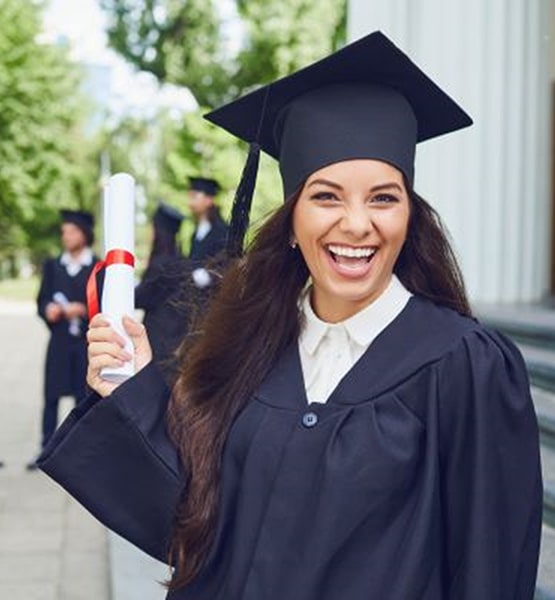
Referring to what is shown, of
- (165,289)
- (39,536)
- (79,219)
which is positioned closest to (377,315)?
(165,289)

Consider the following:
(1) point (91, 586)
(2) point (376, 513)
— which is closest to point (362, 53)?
(2) point (376, 513)

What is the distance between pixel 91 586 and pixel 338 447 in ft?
9.78

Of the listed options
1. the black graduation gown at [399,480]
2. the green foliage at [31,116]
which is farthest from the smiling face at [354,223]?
the green foliage at [31,116]

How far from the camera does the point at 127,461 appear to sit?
5.72 ft

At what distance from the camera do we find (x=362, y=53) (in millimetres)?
1703

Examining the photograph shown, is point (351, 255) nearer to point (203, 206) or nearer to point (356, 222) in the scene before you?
point (356, 222)

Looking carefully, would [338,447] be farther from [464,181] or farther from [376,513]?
[464,181]

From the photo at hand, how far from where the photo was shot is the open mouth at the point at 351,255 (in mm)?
1591

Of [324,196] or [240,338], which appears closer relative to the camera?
[324,196]

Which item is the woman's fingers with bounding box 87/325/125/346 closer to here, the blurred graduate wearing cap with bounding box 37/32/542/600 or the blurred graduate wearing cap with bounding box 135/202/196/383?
the blurred graduate wearing cap with bounding box 37/32/542/600

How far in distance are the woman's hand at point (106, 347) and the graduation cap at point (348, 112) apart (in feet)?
1.24

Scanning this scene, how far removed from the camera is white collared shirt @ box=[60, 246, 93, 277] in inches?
261

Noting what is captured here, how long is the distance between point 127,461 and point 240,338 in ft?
1.04

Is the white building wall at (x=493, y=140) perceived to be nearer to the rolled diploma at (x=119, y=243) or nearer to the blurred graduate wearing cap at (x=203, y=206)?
the blurred graduate wearing cap at (x=203, y=206)
